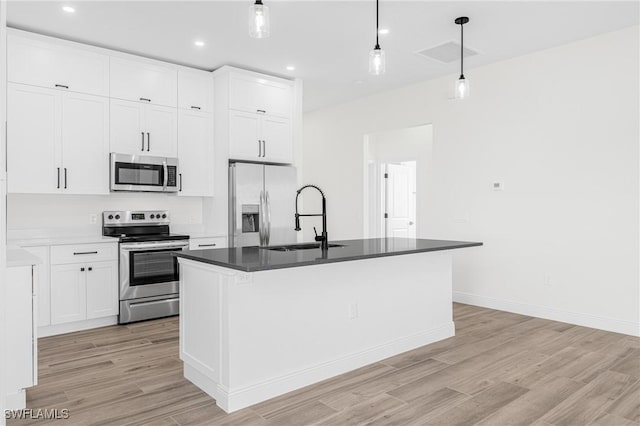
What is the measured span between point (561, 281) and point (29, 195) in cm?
544

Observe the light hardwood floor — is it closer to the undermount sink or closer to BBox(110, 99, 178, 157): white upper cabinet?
the undermount sink

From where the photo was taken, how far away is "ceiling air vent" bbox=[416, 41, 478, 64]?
4484 mm

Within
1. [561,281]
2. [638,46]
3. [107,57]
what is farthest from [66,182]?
[638,46]

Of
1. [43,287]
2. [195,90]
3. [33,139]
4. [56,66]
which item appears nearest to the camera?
[43,287]

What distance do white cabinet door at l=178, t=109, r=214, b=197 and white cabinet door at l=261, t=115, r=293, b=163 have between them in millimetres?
635

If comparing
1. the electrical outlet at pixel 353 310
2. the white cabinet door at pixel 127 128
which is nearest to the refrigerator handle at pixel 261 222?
the white cabinet door at pixel 127 128

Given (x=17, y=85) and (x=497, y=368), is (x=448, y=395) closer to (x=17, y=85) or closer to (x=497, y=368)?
(x=497, y=368)

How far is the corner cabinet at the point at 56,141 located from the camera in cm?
407

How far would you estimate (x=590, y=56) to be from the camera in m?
4.31

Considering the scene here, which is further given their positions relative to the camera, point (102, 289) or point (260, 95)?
point (260, 95)

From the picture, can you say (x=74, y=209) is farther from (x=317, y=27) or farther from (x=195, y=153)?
(x=317, y=27)

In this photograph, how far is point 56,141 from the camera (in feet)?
14.0
